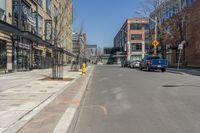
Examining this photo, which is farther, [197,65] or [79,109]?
[197,65]

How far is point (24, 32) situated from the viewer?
34406mm

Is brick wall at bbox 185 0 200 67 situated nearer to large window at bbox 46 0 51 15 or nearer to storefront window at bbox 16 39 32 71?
large window at bbox 46 0 51 15

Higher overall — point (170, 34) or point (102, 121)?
point (170, 34)

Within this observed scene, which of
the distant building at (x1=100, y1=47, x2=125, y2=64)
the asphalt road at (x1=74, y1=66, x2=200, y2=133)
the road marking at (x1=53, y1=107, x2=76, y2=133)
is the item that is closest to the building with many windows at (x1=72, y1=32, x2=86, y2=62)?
the asphalt road at (x1=74, y1=66, x2=200, y2=133)

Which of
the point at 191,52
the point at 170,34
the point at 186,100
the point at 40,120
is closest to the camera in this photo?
the point at 40,120

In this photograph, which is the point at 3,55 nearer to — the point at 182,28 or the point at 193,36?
the point at 193,36

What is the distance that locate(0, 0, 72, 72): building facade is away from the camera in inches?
1252

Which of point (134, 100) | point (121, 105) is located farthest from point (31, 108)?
point (134, 100)

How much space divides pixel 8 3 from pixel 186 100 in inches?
993

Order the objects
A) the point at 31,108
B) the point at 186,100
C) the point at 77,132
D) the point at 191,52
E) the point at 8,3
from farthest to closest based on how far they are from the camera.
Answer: the point at 191,52 → the point at 8,3 → the point at 186,100 → the point at 31,108 → the point at 77,132

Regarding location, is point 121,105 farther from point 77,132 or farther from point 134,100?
point 77,132

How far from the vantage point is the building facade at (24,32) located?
104 feet

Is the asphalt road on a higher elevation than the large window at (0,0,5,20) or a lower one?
lower

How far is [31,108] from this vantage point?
10.4 meters
